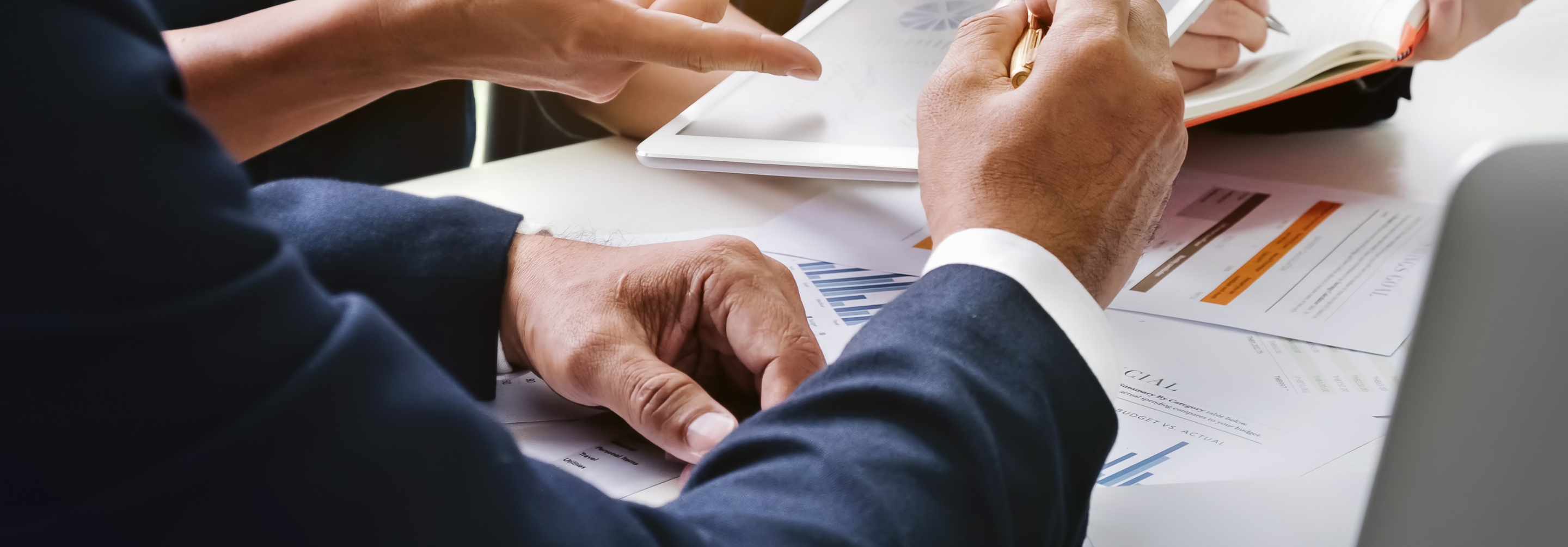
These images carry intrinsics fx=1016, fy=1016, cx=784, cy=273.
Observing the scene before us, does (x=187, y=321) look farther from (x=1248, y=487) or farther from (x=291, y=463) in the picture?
(x=1248, y=487)

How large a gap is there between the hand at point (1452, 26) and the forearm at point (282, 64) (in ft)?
2.88

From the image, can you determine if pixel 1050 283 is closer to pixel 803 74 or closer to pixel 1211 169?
pixel 803 74

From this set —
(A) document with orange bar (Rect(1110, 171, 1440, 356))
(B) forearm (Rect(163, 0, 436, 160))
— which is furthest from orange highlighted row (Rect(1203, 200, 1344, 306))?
(B) forearm (Rect(163, 0, 436, 160))

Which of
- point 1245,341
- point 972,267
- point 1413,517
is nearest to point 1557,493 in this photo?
point 1413,517

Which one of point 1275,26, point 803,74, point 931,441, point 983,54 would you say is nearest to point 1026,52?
point 983,54

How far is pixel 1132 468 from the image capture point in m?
0.50

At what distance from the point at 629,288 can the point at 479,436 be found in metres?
0.31

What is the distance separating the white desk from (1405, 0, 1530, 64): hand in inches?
2.7

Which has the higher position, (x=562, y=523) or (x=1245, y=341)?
(x=562, y=523)

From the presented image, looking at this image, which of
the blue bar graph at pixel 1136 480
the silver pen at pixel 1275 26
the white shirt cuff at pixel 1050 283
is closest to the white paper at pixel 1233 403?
the blue bar graph at pixel 1136 480

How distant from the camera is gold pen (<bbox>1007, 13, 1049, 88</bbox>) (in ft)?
1.76

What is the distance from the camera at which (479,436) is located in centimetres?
26

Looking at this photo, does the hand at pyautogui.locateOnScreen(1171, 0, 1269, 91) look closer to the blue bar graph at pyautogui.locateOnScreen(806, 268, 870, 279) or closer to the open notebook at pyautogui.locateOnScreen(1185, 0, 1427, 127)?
the open notebook at pyautogui.locateOnScreen(1185, 0, 1427, 127)

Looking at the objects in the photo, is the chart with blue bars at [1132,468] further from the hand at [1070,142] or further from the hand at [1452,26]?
the hand at [1452,26]
